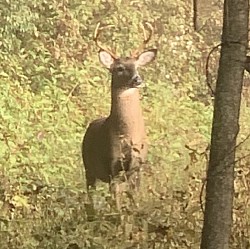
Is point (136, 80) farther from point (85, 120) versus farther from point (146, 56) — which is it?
point (85, 120)

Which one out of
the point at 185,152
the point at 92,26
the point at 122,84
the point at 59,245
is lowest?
the point at 59,245

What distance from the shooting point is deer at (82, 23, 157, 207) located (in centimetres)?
381

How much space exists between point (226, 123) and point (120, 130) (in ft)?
4.12

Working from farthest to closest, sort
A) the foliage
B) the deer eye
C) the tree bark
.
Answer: the deer eye, the foliage, the tree bark

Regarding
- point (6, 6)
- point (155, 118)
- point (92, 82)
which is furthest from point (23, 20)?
point (155, 118)

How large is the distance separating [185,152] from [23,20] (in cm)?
94

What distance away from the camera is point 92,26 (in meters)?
3.96

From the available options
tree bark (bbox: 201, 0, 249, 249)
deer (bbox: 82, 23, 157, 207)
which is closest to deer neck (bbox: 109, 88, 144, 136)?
deer (bbox: 82, 23, 157, 207)

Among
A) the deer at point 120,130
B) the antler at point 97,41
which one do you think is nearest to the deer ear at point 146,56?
the deer at point 120,130

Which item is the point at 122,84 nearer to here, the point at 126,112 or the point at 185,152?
the point at 126,112

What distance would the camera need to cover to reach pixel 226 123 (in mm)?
2682

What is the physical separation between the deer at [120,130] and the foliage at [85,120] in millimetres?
38

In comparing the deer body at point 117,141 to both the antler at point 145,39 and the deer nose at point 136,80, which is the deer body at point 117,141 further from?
the antler at point 145,39

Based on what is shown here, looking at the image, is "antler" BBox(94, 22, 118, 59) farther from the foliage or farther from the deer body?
the deer body
